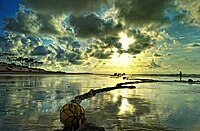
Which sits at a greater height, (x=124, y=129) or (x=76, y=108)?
(x=76, y=108)

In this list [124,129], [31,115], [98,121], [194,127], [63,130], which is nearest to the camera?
[63,130]

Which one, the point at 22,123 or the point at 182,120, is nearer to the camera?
the point at 22,123

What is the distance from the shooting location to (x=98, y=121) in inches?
693

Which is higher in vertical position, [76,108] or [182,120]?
[76,108]

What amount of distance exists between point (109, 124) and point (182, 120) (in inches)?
223

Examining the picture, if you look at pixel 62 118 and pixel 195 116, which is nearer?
pixel 62 118

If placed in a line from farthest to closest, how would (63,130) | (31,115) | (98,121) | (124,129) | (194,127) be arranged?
(31,115)
(98,121)
(194,127)
(124,129)
(63,130)

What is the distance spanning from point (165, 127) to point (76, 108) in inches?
224

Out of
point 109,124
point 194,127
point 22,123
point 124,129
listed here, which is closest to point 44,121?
point 22,123

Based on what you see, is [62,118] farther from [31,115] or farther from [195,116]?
[195,116]

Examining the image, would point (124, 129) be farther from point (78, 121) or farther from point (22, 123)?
point (22, 123)

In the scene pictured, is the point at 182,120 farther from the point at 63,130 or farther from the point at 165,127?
the point at 63,130

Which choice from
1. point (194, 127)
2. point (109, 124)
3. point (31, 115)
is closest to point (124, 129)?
point (109, 124)

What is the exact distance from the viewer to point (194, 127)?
52.8 ft
